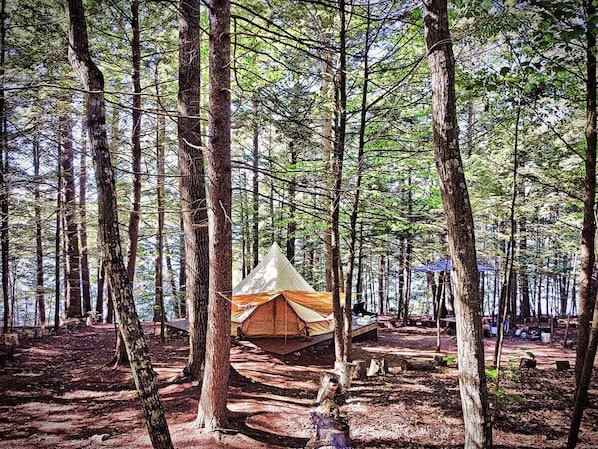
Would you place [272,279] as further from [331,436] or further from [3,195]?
[3,195]

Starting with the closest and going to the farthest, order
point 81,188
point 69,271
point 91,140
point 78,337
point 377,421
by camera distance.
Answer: point 91,140
point 377,421
point 78,337
point 69,271
point 81,188

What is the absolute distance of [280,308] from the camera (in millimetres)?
10453

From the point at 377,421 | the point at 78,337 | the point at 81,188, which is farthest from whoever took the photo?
the point at 81,188

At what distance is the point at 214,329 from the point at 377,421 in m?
2.62

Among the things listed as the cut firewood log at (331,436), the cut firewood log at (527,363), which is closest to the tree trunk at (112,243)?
the cut firewood log at (331,436)

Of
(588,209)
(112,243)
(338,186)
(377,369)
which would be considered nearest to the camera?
(112,243)

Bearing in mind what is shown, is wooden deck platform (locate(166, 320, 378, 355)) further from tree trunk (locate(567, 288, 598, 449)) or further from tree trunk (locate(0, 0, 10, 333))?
tree trunk (locate(567, 288, 598, 449))

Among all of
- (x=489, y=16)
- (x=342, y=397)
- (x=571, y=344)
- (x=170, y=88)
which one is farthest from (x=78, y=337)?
(x=571, y=344)

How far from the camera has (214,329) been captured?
4234mm

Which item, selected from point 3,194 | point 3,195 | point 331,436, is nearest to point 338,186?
point 331,436

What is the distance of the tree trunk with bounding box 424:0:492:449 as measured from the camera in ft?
9.33

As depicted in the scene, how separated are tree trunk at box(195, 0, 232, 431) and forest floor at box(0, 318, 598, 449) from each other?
100 centimetres

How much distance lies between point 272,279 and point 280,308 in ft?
3.12

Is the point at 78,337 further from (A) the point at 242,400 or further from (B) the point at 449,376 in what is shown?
(B) the point at 449,376
